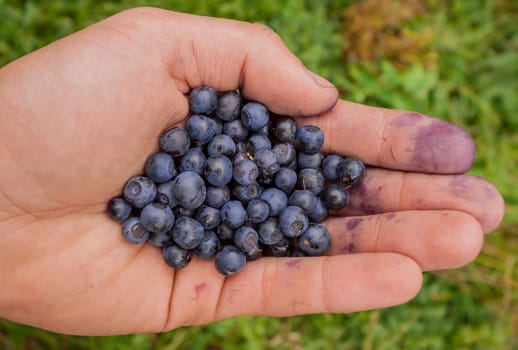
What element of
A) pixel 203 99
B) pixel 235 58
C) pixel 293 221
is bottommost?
pixel 293 221

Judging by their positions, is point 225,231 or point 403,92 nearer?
point 225,231

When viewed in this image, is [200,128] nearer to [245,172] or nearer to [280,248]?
[245,172]

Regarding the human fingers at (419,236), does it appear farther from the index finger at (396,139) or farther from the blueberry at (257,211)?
the blueberry at (257,211)

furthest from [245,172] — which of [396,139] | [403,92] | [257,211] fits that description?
[403,92]

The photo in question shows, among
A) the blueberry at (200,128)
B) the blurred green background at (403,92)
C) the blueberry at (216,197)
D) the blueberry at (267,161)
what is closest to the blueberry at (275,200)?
the blueberry at (267,161)

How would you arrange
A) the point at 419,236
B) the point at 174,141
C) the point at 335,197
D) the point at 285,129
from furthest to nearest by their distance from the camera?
the point at 285,129
the point at 335,197
the point at 174,141
the point at 419,236

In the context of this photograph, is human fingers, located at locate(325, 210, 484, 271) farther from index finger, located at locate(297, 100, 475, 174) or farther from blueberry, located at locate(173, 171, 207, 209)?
blueberry, located at locate(173, 171, 207, 209)

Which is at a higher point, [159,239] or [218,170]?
[218,170]

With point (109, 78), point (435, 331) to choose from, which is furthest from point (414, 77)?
point (109, 78)
